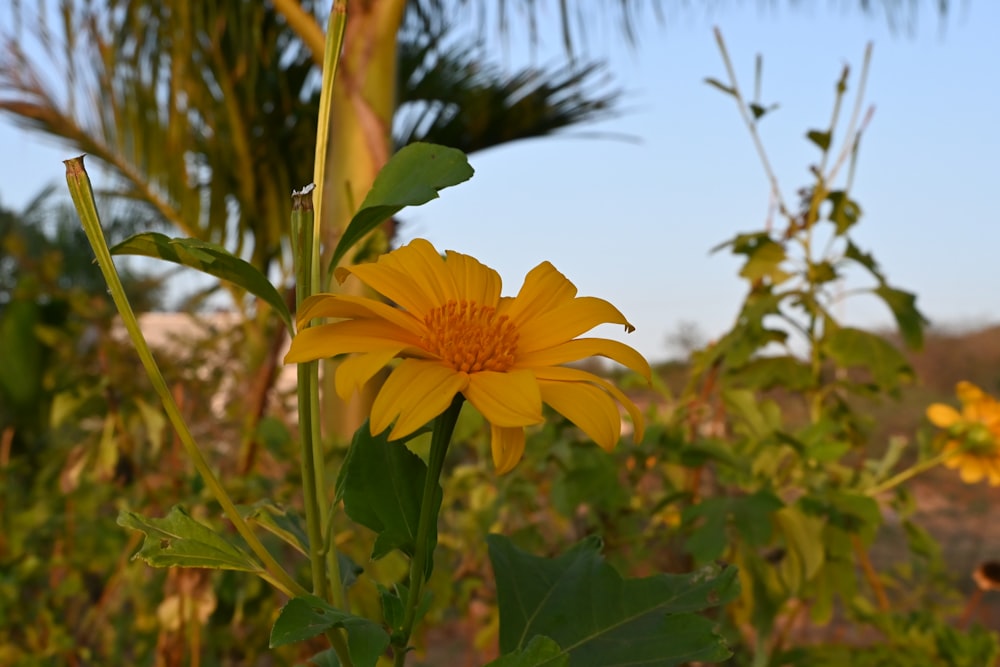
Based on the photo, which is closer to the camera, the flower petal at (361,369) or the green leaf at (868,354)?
the flower petal at (361,369)

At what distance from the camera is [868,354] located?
677 mm

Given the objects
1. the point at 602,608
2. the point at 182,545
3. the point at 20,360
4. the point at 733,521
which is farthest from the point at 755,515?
the point at 20,360

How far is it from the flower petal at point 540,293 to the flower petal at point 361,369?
5cm

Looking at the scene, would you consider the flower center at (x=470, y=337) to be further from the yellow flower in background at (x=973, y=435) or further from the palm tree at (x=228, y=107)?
the palm tree at (x=228, y=107)

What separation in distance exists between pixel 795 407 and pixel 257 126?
2.51m

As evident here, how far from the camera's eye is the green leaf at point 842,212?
71 centimetres

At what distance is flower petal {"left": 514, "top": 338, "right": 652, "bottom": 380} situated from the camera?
23cm

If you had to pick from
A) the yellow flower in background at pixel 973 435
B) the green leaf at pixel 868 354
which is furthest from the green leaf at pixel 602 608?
the yellow flower in background at pixel 973 435

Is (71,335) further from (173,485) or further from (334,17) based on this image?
(334,17)

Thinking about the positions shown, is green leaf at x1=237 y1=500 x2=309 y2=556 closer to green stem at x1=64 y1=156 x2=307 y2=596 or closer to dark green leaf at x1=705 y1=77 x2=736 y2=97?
green stem at x1=64 y1=156 x2=307 y2=596

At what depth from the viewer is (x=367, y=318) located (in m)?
0.24

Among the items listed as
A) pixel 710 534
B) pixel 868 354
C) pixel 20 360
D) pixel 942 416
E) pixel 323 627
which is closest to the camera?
pixel 323 627

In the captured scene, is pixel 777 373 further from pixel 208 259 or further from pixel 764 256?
pixel 208 259

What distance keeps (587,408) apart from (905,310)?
563 millimetres
